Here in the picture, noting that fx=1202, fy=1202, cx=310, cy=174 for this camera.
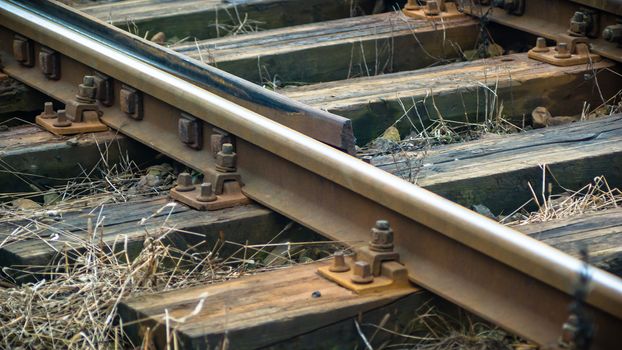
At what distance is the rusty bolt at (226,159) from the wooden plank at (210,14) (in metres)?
2.48

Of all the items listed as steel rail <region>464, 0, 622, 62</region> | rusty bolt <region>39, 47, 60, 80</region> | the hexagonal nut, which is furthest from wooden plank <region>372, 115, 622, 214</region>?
rusty bolt <region>39, 47, 60, 80</region>

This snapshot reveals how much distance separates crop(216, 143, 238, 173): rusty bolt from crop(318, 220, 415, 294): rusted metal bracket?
859 millimetres

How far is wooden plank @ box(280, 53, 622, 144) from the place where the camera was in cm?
524

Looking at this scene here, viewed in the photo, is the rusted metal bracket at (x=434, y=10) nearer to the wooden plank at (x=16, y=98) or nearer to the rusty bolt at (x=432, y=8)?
the rusty bolt at (x=432, y=8)

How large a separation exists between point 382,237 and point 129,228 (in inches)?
39.5

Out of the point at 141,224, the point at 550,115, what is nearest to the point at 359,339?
the point at 141,224

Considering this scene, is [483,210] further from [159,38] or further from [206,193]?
[159,38]

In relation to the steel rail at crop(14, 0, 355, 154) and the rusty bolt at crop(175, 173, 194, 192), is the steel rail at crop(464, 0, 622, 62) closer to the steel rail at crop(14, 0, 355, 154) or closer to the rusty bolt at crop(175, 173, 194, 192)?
the steel rail at crop(14, 0, 355, 154)

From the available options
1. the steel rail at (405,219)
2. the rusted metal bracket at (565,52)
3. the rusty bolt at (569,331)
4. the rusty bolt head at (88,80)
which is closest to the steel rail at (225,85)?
the steel rail at (405,219)

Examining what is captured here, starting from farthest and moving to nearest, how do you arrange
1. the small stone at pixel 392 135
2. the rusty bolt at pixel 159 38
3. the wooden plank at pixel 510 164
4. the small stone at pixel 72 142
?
the rusty bolt at pixel 159 38
the small stone at pixel 392 135
the small stone at pixel 72 142
the wooden plank at pixel 510 164

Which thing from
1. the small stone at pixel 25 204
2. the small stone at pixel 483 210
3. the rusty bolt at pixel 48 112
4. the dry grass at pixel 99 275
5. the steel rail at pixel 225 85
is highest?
the steel rail at pixel 225 85

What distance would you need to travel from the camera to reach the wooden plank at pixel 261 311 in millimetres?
3307

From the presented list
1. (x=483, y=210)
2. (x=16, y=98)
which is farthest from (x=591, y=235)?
(x=16, y=98)

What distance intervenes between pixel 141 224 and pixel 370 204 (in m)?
0.85
